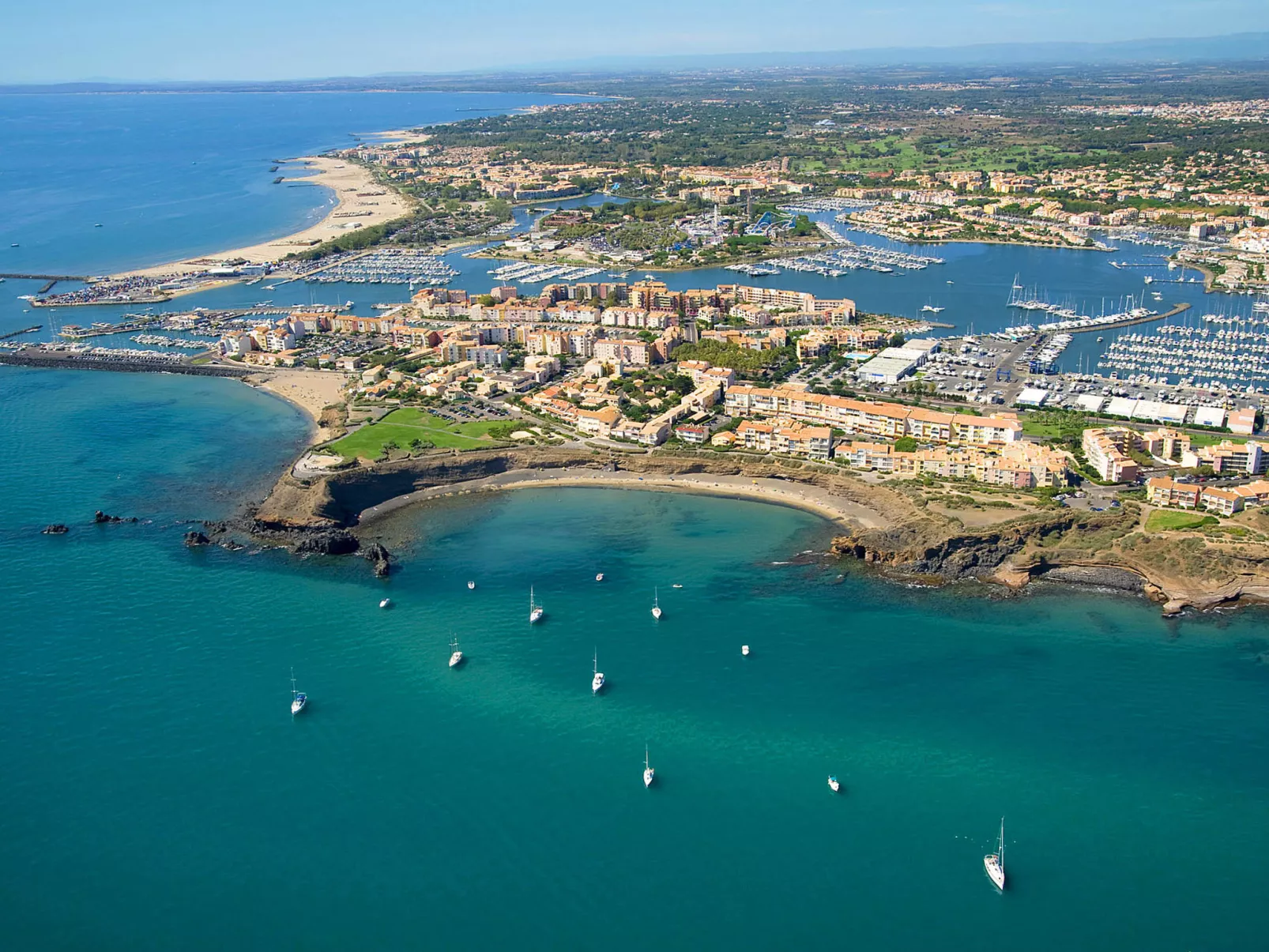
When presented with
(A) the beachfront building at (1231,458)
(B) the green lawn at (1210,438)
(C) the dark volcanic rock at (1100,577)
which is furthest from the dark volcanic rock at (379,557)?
(B) the green lawn at (1210,438)

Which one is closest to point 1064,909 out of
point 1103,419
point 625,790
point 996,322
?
point 625,790

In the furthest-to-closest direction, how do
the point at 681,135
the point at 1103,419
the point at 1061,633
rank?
the point at 681,135 → the point at 1103,419 → the point at 1061,633

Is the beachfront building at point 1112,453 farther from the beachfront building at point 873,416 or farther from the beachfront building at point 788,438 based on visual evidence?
the beachfront building at point 788,438

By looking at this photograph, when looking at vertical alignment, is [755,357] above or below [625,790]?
above

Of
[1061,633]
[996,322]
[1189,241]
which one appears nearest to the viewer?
[1061,633]

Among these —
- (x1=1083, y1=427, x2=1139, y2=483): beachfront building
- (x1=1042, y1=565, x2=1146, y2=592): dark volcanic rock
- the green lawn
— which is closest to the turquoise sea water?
(x1=1042, y1=565, x2=1146, y2=592): dark volcanic rock

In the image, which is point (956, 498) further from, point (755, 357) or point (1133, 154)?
point (1133, 154)

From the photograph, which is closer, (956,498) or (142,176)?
(956,498)
